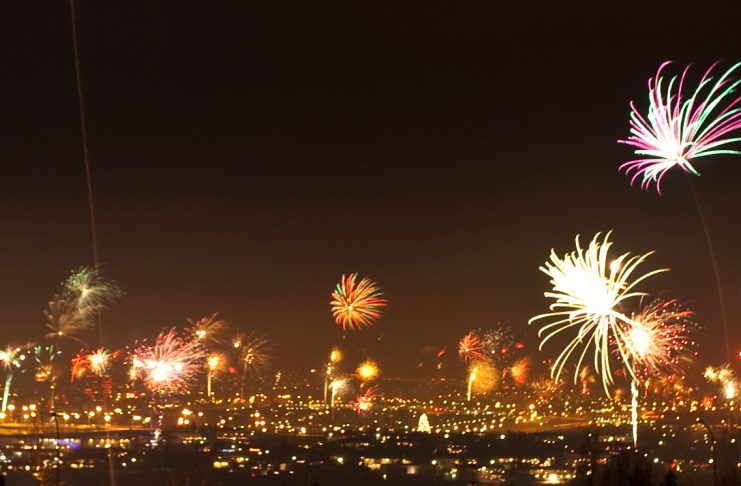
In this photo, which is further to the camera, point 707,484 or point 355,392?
point 355,392

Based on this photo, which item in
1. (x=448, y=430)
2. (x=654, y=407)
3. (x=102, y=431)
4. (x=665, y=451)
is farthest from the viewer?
(x=654, y=407)

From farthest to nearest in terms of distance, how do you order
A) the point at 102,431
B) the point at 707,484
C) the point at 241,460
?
the point at 102,431
the point at 241,460
the point at 707,484

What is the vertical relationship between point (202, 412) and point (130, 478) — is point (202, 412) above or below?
above

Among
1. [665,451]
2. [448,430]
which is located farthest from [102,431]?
[665,451]

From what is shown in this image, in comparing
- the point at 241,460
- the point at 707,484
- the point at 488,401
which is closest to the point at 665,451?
the point at 707,484

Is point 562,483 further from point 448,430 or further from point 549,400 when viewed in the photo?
point 549,400

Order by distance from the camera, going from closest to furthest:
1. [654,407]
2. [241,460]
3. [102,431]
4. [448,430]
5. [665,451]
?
[241,460], [665,451], [102,431], [448,430], [654,407]

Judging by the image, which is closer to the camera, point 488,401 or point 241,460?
point 241,460

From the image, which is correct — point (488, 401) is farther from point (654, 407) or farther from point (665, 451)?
point (665, 451)

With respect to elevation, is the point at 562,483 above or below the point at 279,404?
below
